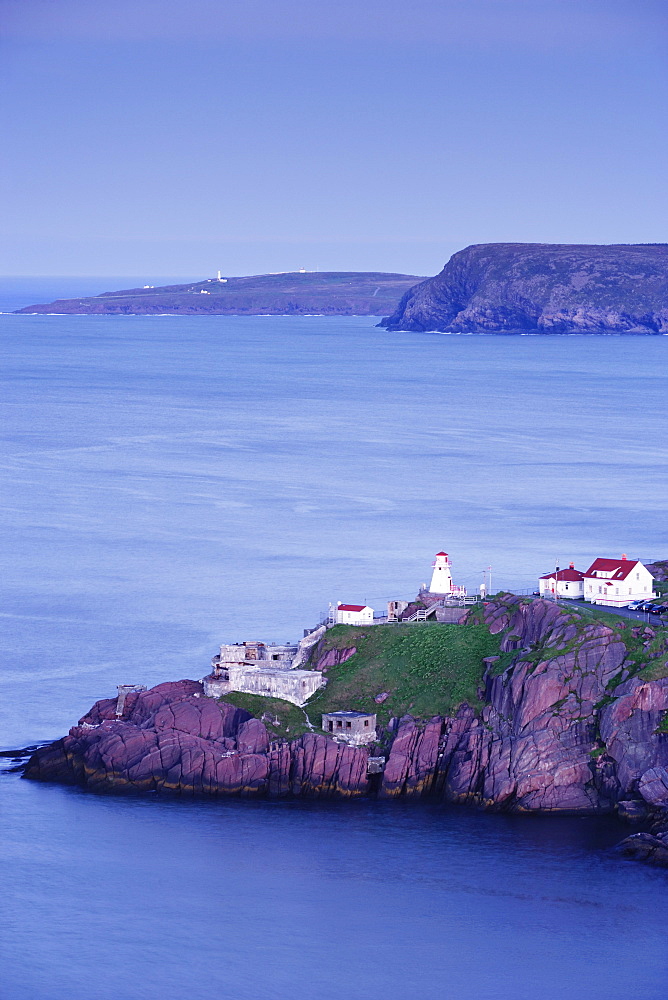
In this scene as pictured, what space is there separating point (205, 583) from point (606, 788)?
40.4 meters

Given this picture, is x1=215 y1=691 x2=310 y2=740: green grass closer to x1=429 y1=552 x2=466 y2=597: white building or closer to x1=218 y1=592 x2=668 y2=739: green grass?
x1=218 y1=592 x2=668 y2=739: green grass

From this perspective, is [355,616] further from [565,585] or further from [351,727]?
[565,585]

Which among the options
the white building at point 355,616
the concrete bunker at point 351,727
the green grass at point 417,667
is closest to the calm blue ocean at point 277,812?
the concrete bunker at point 351,727

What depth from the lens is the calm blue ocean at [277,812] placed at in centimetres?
5891

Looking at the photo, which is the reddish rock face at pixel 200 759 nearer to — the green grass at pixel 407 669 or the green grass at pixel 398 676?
the green grass at pixel 398 676

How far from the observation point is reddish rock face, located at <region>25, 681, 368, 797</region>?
71.0 metres

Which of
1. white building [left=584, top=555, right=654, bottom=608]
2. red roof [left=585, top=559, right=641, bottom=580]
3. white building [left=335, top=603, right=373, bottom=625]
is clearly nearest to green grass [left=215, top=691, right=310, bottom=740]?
white building [left=335, top=603, right=373, bottom=625]

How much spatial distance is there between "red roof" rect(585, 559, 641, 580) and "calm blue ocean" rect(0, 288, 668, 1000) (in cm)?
1469

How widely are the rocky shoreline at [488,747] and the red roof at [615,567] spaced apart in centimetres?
691

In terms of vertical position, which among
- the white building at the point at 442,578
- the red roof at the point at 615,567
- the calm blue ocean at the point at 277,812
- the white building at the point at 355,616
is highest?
the red roof at the point at 615,567

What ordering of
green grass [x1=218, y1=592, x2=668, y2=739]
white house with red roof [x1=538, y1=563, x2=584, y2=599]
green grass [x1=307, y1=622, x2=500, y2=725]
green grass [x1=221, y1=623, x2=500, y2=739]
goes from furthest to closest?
white house with red roof [x1=538, y1=563, x2=584, y2=599] < green grass [x1=307, y1=622, x2=500, y2=725] < green grass [x1=221, y1=623, x2=500, y2=739] < green grass [x1=218, y1=592, x2=668, y2=739]

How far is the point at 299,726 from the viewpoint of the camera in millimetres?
72750

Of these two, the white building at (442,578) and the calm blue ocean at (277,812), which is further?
the white building at (442,578)

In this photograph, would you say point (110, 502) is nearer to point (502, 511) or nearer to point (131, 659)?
point (502, 511)
